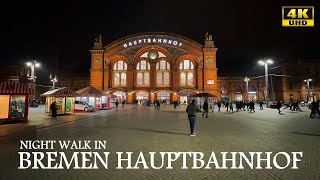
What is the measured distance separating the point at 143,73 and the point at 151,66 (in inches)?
116

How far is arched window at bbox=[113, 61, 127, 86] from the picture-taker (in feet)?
190

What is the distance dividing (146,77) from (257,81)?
36344 mm

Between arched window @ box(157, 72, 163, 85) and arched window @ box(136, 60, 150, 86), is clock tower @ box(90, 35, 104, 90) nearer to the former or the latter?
arched window @ box(136, 60, 150, 86)

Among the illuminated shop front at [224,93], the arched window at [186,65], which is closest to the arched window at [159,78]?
the arched window at [186,65]

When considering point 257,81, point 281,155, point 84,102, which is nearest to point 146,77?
point 84,102

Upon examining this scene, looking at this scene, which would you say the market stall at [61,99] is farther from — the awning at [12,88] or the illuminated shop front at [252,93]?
the illuminated shop front at [252,93]

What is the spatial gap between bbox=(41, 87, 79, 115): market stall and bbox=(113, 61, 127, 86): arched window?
3205 cm

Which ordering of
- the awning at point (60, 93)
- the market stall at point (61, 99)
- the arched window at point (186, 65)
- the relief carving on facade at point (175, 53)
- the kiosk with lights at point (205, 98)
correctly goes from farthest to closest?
the arched window at point (186, 65) < the relief carving on facade at point (175, 53) < the kiosk with lights at point (205, 98) < the market stall at point (61, 99) < the awning at point (60, 93)

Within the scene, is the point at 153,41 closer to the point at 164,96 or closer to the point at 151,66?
the point at 151,66

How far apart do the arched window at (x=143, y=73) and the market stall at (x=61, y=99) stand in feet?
107

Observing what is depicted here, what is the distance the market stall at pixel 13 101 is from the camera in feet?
52.2

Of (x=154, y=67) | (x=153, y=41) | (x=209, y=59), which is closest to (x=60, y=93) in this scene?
(x=154, y=67)

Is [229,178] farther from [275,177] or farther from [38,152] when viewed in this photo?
[38,152]

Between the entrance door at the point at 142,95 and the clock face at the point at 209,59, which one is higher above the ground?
the clock face at the point at 209,59
